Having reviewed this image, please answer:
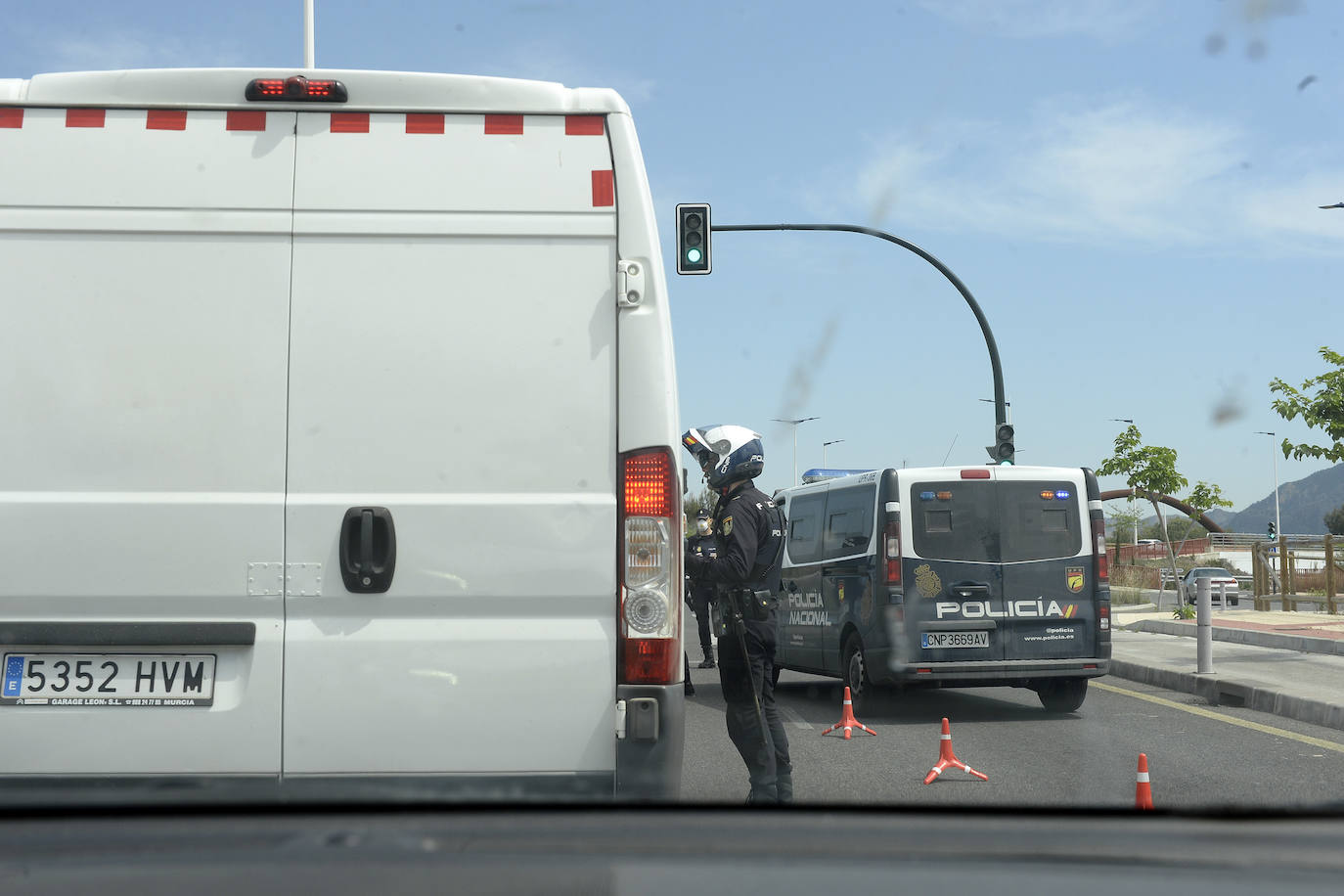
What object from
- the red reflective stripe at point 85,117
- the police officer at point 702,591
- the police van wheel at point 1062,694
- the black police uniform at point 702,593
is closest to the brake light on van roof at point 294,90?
the red reflective stripe at point 85,117

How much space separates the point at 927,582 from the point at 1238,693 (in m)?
3.49

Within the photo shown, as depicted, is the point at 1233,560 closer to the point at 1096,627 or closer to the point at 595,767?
the point at 1096,627

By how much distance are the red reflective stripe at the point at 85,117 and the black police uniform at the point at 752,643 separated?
3358 mm

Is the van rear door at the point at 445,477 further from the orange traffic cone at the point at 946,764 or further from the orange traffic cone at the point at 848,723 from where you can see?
the orange traffic cone at the point at 848,723

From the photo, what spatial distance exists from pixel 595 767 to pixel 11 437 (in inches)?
66.7

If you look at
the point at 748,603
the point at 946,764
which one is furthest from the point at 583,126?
the point at 946,764

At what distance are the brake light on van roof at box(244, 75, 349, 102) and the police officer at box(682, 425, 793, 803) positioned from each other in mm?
3088

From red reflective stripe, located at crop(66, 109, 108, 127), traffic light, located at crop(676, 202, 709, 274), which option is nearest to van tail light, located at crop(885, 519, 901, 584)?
red reflective stripe, located at crop(66, 109, 108, 127)

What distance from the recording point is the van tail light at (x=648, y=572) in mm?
3602

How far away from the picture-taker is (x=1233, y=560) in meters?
67.4

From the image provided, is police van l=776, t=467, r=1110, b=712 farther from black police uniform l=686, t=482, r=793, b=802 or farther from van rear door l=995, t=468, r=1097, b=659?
black police uniform l=686, t=482, r=793, b=802

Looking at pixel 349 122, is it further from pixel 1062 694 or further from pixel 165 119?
pixel 1062 694

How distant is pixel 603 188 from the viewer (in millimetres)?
3773

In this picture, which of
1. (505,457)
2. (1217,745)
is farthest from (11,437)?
(1217,745)
